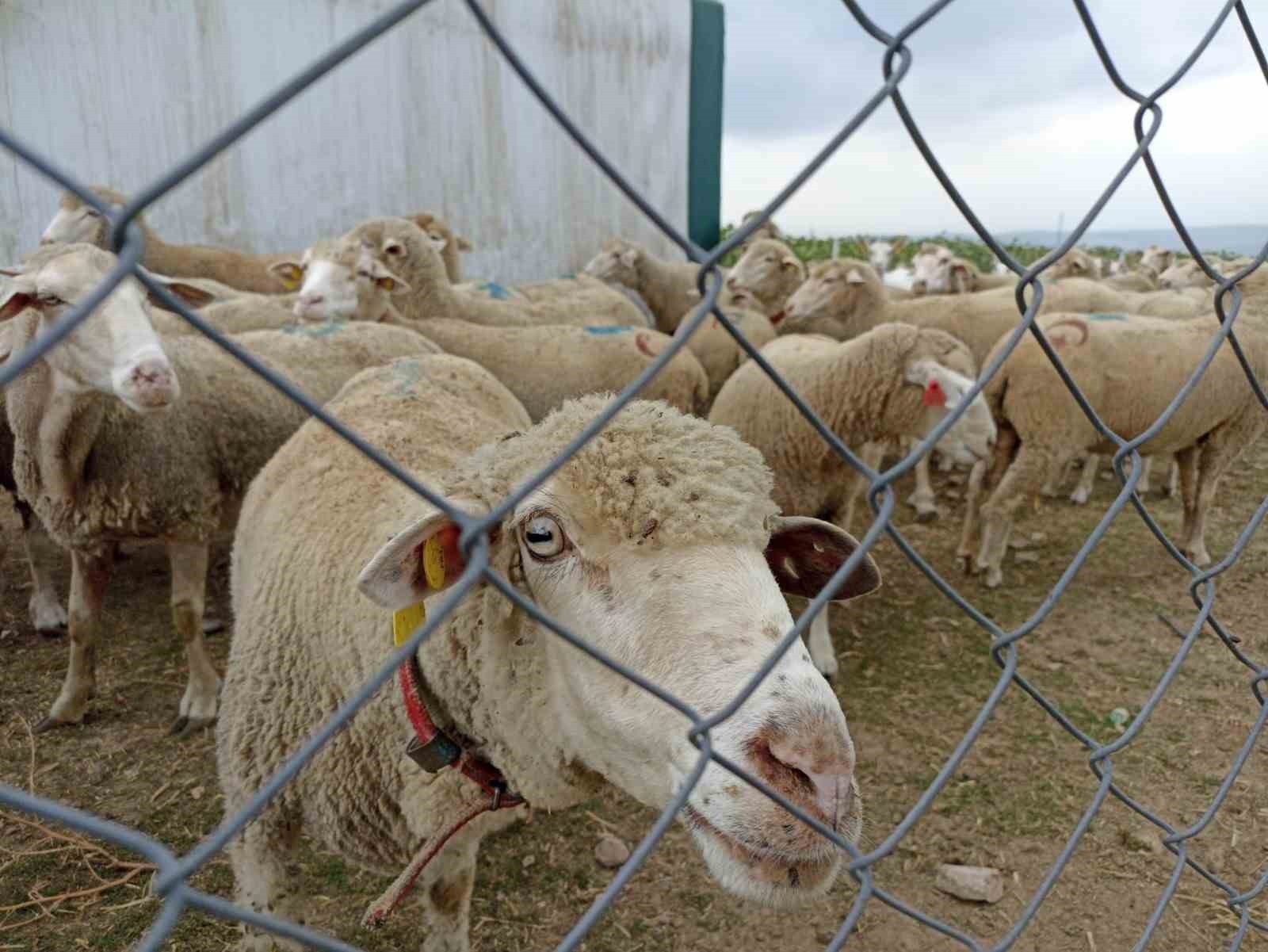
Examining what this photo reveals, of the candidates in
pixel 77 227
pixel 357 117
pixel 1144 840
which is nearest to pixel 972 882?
pixel 1144 840

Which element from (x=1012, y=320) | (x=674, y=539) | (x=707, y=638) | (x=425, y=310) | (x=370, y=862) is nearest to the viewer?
(x=707, y=638)

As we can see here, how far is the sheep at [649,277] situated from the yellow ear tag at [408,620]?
23.1 feet

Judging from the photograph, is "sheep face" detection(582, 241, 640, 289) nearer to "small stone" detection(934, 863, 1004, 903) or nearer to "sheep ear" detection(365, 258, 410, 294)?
"sheep ear" detection(365, 258, 410, 294)

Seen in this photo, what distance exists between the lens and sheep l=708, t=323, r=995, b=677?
3.90 metres

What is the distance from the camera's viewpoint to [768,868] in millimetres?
1077

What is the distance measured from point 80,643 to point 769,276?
5.90 m

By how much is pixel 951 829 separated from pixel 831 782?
7.11ft

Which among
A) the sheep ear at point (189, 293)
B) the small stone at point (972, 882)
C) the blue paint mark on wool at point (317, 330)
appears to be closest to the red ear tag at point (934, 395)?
the small stone at point (972, 882)

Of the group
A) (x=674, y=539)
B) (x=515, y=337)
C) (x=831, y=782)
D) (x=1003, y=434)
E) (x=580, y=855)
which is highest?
(x=674, y=539)

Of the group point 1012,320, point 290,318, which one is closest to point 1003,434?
point 1012,320

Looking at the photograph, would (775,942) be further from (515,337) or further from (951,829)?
(515,337)

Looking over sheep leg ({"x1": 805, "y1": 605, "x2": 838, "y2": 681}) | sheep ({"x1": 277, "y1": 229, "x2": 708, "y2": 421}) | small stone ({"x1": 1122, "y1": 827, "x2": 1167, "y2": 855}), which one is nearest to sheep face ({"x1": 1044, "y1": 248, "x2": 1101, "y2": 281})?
sheep ({"x1": 277, "y1": 229, "x2": 708, "y2": 421})

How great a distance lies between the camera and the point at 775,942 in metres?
2.42

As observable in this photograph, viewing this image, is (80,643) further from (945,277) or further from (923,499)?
(945,277)
